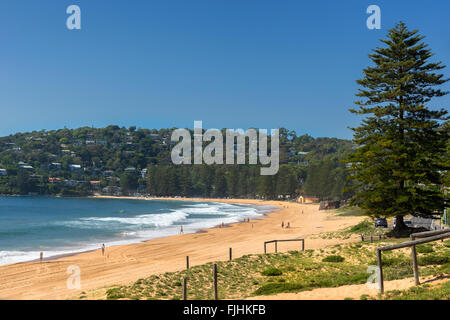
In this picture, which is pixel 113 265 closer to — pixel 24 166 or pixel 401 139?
pixel 401 139

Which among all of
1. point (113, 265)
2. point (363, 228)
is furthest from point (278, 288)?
point (363, 228)

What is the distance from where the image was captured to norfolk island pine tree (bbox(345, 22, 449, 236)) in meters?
22.9

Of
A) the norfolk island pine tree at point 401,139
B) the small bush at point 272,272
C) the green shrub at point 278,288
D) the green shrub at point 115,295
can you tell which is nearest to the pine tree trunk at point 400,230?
the norfolk island pine tree at point 401,139

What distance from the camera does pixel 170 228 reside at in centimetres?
5088

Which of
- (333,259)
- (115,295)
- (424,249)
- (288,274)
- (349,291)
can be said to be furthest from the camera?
(333,259)

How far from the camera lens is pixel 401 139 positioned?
23.9 meters

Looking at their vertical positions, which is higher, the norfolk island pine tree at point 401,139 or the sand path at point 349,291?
the norfolk island pine tree at point 401,139

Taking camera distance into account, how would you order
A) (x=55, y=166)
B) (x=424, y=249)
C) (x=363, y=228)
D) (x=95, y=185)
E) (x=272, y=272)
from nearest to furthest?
(x=272, y=272) < (x=424, y=249) < (x=363, y=228) < (x=95, y=185) < (x=55, y=166)

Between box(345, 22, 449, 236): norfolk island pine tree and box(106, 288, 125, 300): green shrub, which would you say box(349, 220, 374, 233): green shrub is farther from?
box(106, 288, 125, 300): green shrub

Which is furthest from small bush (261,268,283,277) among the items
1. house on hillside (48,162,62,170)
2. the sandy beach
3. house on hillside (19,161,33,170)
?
house on hillside (48,162,62,170)

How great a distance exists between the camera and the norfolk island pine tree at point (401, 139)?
903 inches

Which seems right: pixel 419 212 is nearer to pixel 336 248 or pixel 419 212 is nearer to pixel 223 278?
pixel 336 248

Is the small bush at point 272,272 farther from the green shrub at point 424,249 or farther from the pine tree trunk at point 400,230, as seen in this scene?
the pine tree trunk at point 400,230
